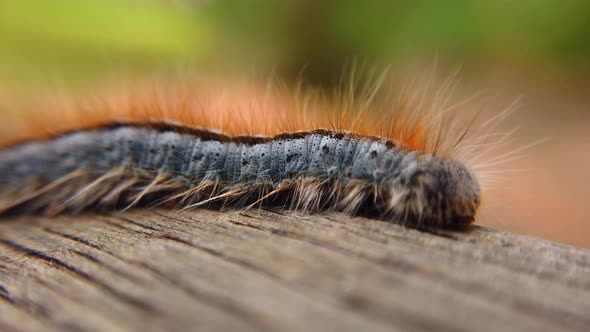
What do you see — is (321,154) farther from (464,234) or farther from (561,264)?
(561,264)

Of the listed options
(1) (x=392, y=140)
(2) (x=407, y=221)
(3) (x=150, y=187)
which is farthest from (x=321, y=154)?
(3) (x=150, y=187)

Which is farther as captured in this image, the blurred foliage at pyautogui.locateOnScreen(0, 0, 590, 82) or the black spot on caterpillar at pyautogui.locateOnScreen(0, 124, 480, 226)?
the blurred foliage at pyautogui.locateOnScreen(0, 0, 590, 82)

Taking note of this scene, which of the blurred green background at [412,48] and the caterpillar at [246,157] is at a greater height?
the blurred green background at [412,48]

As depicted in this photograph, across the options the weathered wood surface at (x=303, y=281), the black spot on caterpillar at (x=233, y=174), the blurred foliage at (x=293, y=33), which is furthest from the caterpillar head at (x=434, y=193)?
the blurred foliage at (x=293, y=33)

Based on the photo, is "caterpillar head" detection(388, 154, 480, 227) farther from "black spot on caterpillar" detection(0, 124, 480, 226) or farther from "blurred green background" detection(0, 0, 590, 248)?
"blurred green background" detection(0, 0, 590, 248)

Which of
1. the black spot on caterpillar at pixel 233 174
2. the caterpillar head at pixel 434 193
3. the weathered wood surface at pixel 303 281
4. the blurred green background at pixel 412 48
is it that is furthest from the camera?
the blurred green background at pixel 412 48

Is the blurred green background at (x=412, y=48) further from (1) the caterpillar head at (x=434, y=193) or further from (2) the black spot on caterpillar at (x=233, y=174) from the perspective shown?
(1) the caterpillar head at (x=434, y=193)

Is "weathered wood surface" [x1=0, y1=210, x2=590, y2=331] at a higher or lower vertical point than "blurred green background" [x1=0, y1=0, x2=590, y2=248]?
lower

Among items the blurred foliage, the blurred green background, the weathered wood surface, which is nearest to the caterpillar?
the weathered wood surface
